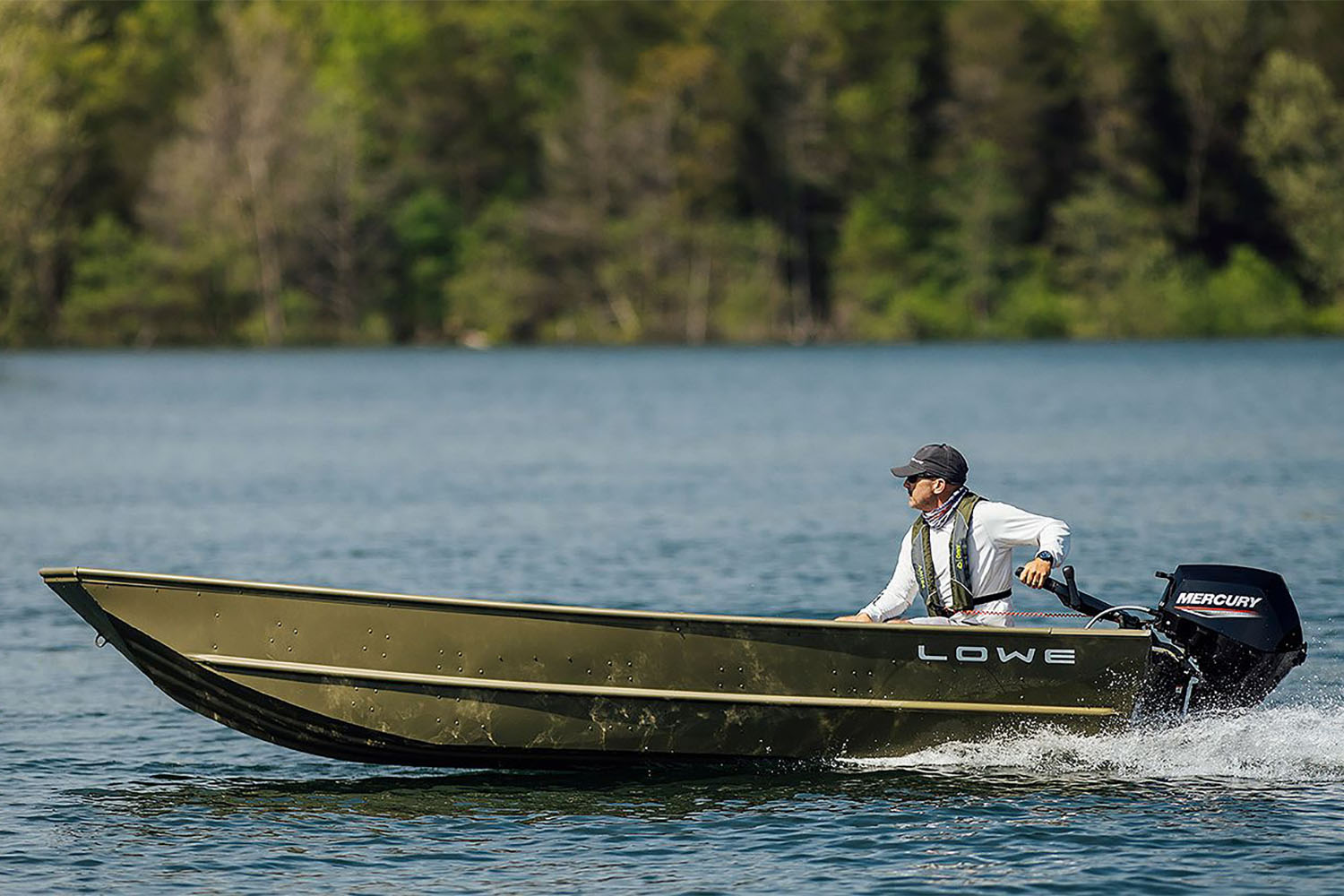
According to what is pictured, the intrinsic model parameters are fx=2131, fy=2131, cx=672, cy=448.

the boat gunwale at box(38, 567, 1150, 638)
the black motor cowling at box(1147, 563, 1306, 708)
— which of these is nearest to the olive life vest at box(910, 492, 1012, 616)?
A: the boat gunwale at box(38, 567, 1150, 638)

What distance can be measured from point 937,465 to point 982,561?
0.63 metres

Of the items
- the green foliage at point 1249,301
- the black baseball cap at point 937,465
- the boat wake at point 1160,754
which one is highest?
the green foliage at point 1249,301

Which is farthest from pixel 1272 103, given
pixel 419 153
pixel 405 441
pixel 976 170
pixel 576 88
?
pixel 405 441

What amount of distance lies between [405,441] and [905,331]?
2264 inches

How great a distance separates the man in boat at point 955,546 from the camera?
12477 mm

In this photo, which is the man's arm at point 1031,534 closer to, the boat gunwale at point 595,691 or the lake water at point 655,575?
the boat gunwale at point 595,691

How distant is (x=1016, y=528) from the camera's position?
12.4 m

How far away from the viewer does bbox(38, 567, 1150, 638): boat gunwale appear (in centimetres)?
1226

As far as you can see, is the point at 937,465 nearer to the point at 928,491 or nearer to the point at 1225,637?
the point at 928,491

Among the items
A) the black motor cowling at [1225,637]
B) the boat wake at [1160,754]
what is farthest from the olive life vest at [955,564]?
the black motor cowling at [1225,637]

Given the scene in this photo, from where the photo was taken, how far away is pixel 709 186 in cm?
10119

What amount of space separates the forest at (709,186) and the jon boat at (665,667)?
3269 inches

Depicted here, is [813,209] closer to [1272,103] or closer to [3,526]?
[1272,103]

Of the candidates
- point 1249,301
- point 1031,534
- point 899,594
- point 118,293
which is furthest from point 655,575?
point 118,293
